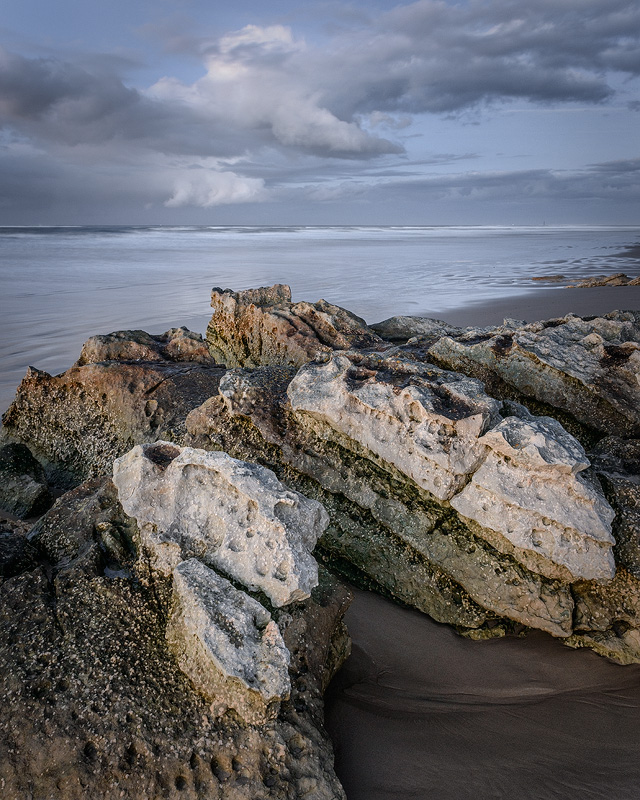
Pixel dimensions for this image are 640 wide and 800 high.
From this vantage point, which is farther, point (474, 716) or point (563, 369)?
point (563, 369)

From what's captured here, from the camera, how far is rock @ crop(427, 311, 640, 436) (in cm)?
357

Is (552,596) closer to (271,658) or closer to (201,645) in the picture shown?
(271,658)

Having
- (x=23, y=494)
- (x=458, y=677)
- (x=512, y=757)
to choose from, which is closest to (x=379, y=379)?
(x=458, y=677)

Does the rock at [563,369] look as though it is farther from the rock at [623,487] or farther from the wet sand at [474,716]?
the wet sand at [474,716]

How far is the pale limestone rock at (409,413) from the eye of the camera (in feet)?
9.06

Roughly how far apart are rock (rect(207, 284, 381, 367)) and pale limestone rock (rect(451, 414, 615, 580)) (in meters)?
2.24

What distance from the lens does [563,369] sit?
12.0ft

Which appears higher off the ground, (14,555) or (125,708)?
(14,555)

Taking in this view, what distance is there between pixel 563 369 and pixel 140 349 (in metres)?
3.32

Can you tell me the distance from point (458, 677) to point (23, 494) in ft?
9.78

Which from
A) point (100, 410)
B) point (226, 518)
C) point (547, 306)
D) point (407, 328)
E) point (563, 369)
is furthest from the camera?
point (547, 306)

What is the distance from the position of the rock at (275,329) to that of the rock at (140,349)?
0.48 m

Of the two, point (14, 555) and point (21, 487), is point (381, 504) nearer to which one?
point (14, 555)

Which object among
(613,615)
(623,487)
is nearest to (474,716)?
(613,615)
